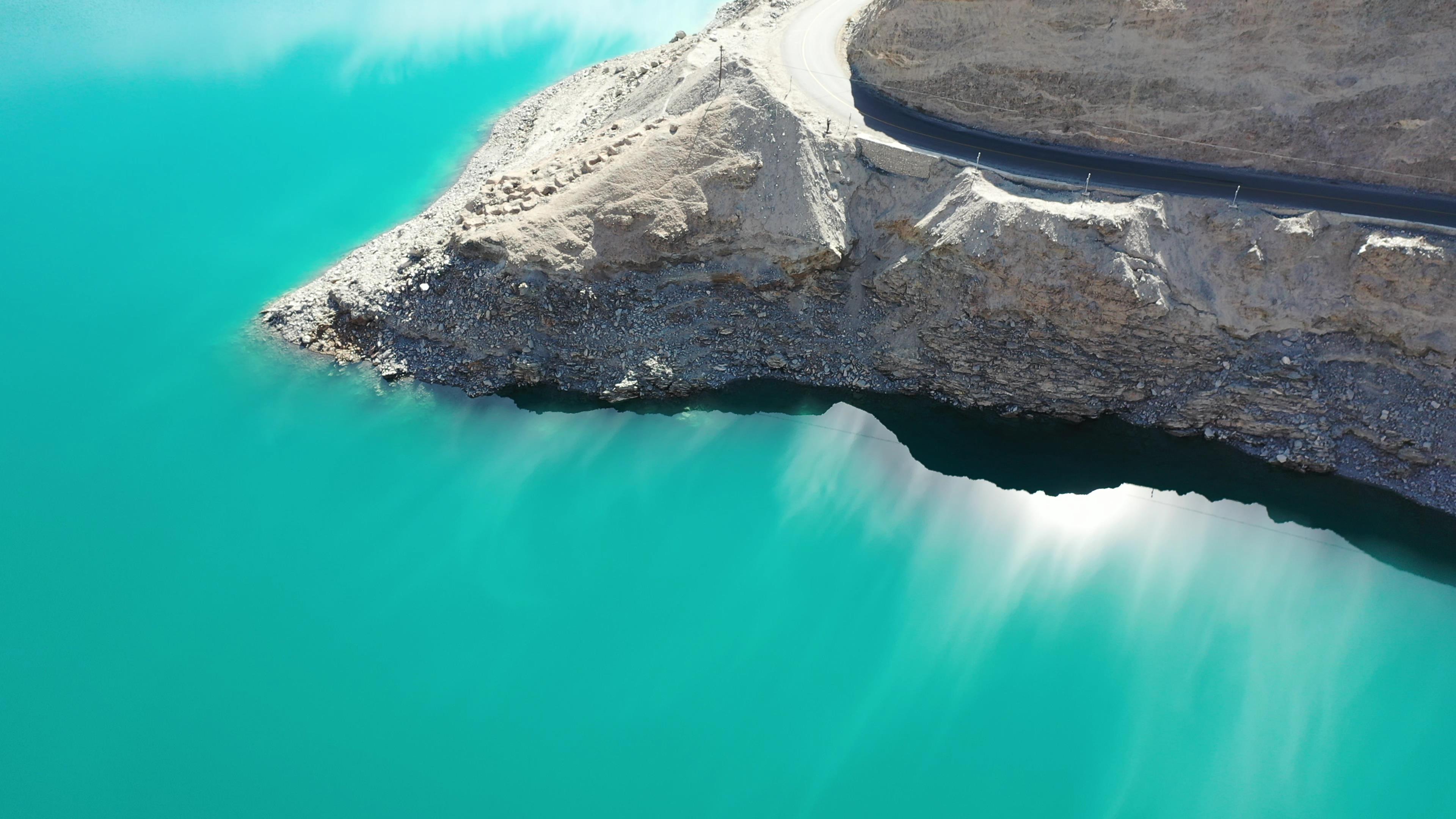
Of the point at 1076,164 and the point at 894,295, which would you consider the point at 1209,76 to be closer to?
the point at 1076,164

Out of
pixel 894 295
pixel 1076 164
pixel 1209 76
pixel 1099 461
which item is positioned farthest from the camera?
pixel 894 295

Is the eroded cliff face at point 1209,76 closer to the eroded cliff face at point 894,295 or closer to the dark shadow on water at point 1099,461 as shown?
the eroded cliff face at point 894,295

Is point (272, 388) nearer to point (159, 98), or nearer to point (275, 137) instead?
point (275, 137)

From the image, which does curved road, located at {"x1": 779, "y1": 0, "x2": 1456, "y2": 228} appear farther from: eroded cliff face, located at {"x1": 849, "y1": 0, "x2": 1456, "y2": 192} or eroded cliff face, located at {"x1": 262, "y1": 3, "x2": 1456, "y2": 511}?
eroded cliff face, located at {"x1": 262, "y1": 3, "x2": 1456, "y2": 511}

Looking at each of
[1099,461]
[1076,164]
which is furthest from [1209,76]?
[1099,461]

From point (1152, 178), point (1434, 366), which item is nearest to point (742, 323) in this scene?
point (1152, 178)

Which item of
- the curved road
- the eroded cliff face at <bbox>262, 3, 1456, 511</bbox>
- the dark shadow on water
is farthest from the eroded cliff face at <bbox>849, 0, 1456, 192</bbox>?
the dark shadow on water

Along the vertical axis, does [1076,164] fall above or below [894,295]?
above
